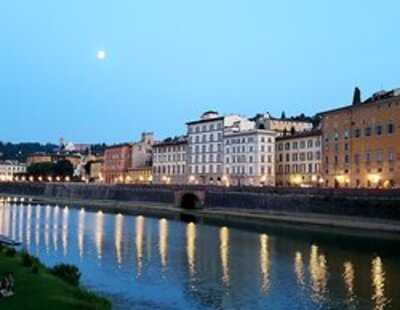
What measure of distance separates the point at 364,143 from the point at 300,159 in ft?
91.3

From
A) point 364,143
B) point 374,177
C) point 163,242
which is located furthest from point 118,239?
point 364,143

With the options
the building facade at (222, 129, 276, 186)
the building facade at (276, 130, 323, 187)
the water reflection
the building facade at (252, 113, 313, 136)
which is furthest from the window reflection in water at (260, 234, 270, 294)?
the building facade at (252, 113, 313, 136)

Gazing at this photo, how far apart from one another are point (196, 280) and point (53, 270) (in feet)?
33.1

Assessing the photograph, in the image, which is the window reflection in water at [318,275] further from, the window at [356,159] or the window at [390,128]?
the window at [356,159]

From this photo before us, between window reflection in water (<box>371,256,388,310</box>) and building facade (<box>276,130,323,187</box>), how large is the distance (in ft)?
211

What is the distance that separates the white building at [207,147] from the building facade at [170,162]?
4543 mm

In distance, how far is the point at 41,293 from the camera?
25656 mm

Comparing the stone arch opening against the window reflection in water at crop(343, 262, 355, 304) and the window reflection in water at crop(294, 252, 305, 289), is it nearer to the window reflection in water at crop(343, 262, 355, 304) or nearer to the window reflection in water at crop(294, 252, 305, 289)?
the window reflection in water at crop(294, 252, 305, 289)

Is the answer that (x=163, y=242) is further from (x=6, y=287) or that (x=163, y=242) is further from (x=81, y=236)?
(x=6, y=287)

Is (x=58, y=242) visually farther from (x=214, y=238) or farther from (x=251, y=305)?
(x=251, y=305)

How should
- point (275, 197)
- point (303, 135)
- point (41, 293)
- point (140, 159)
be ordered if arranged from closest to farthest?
point (41, 293) < point (275, 197) < point (303, 135) < point (140, 159)

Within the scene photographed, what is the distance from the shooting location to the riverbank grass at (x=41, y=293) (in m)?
23.9

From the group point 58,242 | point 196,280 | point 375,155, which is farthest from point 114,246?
point 375,155

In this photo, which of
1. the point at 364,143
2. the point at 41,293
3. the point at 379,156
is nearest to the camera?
the point at 41,293
